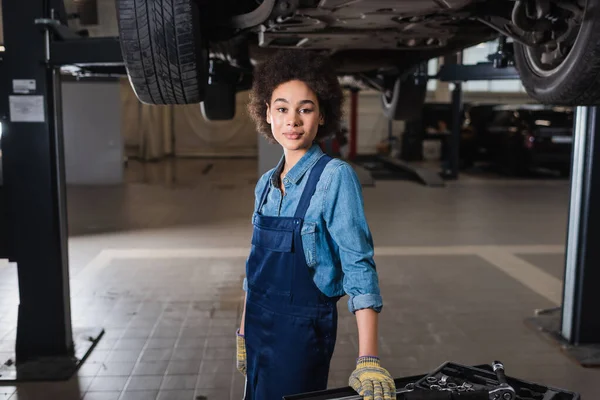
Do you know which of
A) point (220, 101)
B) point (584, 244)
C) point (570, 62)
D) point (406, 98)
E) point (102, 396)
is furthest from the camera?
point (406, 98)

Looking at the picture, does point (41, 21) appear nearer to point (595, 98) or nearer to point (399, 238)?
point (595, 98)

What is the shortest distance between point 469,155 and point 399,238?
25.0 ft

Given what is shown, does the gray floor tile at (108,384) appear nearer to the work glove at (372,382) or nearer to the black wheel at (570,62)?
the work glove at (372,382)

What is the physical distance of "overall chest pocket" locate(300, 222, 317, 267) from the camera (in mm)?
1515

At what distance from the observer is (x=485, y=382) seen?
1.59m

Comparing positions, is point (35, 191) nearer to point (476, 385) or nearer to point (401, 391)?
point (401, 391)

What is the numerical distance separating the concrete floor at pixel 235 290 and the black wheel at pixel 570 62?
1399mm

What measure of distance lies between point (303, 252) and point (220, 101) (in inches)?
133

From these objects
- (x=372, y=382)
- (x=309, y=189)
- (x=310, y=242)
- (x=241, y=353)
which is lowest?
(x=241, y=353)

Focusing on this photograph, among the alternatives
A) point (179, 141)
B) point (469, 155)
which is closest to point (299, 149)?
point (469, 155)

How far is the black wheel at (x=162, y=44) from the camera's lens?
2.18m

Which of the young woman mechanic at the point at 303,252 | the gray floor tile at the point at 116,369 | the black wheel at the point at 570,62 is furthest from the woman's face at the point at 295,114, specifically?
the gray floor tile at the point at 116,369

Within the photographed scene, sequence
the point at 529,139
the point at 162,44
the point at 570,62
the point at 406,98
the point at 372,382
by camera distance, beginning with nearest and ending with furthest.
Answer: the point at 372,382
the point at 162,44
the point at 570,62
the point at 406,98
the point at 529,139

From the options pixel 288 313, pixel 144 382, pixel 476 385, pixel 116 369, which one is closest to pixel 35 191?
pixel 116 369
